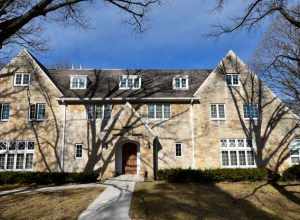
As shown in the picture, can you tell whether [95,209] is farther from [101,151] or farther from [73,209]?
[101,151]

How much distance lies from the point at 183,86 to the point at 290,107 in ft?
29.6

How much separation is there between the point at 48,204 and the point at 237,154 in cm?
1529

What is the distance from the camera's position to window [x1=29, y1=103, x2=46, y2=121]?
22.9m

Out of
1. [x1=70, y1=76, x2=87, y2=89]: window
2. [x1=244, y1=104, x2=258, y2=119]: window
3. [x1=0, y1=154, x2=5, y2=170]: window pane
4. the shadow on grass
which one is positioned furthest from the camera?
[x1=70, y1=76, x2=87, y2=89]: window

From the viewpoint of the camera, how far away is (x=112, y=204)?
39.8 feet

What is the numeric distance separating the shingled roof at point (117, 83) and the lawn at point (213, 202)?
914 centimetres

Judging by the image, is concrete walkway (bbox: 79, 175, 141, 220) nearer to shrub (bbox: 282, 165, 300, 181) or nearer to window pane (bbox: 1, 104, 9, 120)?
shrub (bbox: 282, 165, 300, 181)

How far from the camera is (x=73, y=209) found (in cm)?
1150

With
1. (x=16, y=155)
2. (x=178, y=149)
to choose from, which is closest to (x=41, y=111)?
(x=16, y=155)

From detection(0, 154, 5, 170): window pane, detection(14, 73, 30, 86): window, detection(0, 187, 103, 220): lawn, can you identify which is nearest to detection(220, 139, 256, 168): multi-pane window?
detection(0, 187, 103, 220): lawn

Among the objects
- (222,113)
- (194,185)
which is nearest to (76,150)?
(194,185)

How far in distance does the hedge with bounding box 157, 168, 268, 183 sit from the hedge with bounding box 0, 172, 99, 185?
532 cm

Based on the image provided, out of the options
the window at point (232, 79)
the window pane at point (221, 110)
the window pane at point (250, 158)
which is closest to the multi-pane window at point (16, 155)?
the window pane at point (221, 110)

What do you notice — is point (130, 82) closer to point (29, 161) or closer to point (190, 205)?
point (29, 161)
